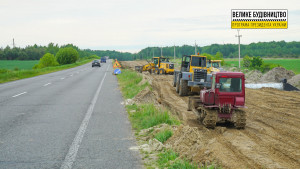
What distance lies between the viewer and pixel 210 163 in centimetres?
552

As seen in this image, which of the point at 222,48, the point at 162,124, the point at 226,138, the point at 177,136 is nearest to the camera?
the point at 177,136

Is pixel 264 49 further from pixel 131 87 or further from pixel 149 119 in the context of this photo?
pixel 149 119

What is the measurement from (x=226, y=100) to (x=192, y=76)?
792 cm

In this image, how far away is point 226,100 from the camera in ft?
35.8

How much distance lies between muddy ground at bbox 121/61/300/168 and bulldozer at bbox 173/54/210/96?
238 cm

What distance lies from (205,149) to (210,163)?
0.53 m

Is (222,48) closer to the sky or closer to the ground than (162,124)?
closer to the sky

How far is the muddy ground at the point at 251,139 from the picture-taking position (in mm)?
6207

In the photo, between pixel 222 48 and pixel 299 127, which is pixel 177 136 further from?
pixel 222 48

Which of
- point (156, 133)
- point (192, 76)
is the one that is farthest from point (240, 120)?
point (192, 76)

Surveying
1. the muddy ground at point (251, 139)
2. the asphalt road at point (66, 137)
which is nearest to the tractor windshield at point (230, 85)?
the muddy ground at point (251, 139)

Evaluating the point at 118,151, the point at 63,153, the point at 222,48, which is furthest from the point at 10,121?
the point at 222,48

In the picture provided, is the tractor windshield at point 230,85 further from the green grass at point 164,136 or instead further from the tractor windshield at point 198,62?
the tractor windshield at point 198,62

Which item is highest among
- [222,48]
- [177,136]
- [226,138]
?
[222,48]
